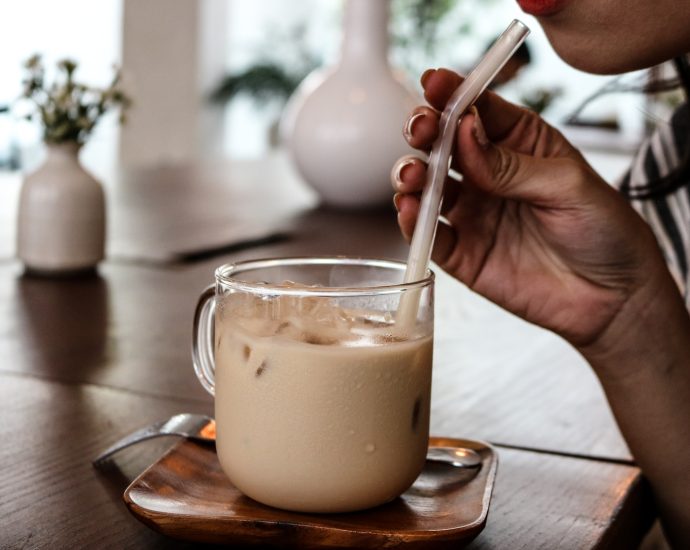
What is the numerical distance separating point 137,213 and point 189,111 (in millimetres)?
5240

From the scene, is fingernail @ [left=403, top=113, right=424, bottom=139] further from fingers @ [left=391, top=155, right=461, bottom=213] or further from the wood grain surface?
the wood grain surface

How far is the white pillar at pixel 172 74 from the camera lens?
6172 mm

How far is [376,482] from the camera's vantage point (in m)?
0.54

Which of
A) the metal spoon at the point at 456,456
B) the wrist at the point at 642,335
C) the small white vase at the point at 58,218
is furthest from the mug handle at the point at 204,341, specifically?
the small white vase at the point at 58,218

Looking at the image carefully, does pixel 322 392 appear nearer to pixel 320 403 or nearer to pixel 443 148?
pixel 320 403

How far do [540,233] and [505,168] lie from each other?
13 centimetres

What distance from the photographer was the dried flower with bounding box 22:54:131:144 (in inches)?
47.6

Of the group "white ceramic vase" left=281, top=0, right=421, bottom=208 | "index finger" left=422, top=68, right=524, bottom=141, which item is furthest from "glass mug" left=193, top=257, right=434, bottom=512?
"white ceramic vase" left=281, top=0, right=421, bottom=208

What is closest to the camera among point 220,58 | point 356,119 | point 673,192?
point 673,192

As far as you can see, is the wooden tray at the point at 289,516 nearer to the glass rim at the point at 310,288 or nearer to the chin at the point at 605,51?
the glass rim at the point at 310,288

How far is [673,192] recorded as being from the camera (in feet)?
3.71

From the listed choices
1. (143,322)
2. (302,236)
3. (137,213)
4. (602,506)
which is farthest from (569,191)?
(137,213)

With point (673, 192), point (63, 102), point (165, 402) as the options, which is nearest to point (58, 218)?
point (63, 102)

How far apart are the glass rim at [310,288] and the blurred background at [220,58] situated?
14.5ft
